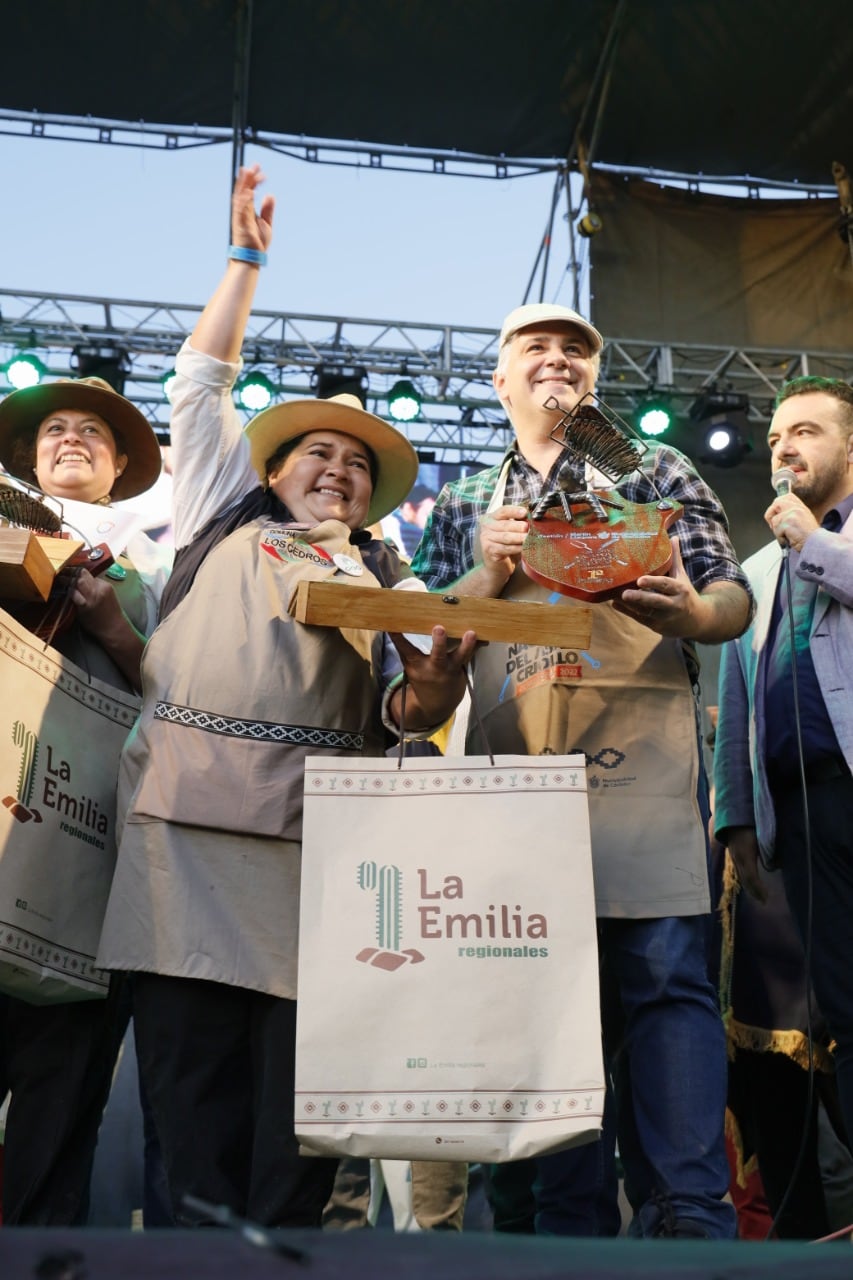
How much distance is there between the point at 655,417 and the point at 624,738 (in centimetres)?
763

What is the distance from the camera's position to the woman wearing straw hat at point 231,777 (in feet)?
8.23

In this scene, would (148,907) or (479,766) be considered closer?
(479,766)

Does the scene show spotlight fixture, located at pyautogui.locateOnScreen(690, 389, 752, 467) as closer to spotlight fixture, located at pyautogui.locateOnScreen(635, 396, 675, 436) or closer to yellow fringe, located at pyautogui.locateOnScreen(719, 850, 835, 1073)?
spotlight fixture, located at pyautogui.locateOnScreen(635, 396, 675, 436)

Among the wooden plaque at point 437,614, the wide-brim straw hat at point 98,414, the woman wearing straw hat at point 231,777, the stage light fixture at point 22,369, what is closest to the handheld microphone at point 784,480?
the woman wearing straw hat at point 231,777

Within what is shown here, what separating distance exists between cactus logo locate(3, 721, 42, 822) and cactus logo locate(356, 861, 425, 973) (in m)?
0.78

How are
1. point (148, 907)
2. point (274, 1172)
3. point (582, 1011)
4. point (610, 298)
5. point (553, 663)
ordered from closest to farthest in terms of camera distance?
point (582, 1011)
point (274, 1172)
point (148, 907)
point (553, 663)
point (610, 298)

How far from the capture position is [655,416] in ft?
33.6

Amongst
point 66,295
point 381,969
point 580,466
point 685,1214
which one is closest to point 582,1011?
point 381,969

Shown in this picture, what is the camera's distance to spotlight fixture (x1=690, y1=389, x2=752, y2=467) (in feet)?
34.2

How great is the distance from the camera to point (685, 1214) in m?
2.46

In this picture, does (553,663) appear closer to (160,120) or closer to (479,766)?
(479,766)

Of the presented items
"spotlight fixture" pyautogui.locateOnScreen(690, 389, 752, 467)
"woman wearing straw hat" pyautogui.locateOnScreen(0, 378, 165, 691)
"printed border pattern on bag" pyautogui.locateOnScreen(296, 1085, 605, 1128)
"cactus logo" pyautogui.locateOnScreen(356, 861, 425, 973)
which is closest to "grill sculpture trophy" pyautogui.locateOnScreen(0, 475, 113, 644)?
"woman wearing straw hat" pyautogui.locateOnScreen(0, 378, 165, 691)

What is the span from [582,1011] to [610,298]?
921 cm

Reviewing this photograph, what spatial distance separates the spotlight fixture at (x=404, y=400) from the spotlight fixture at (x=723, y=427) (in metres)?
2.16
